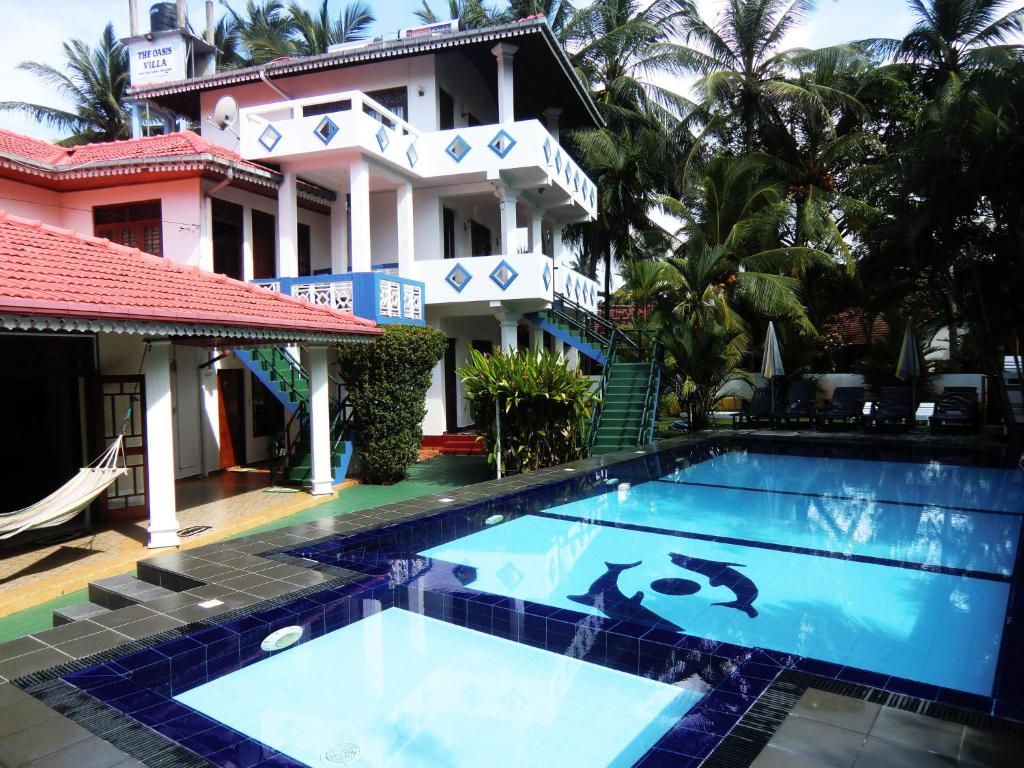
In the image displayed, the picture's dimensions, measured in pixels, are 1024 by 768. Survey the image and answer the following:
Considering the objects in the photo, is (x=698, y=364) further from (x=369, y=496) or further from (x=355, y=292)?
(x=369, y=496)

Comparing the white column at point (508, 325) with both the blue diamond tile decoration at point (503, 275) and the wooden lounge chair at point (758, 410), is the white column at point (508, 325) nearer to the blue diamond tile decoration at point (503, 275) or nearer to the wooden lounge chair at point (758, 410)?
the blue diamond tile decoration at point (503, 275)

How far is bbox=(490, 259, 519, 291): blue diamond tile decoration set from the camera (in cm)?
1589

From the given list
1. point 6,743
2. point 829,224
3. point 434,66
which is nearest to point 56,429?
point 6,743

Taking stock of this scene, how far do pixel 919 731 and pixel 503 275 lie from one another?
44.7 feet

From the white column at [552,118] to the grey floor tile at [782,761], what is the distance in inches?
788

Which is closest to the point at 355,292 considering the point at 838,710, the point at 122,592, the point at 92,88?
the point at 122,592

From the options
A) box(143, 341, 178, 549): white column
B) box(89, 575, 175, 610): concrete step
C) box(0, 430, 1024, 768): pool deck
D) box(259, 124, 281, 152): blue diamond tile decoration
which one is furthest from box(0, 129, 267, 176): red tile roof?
box(89, 575, 175, 610): concrete step

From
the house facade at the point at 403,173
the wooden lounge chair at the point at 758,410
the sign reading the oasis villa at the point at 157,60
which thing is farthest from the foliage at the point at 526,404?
Result: the sign reading the oasis villa at the point at 157,60

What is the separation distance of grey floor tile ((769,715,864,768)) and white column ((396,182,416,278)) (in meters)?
13.8

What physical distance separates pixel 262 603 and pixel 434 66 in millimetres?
14832

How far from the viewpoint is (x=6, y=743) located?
127 inches

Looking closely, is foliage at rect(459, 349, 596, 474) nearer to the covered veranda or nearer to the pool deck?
the covered veranda

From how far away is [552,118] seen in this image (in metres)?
20.8

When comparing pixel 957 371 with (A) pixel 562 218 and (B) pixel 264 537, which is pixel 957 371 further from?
(B) pixel 264 537
